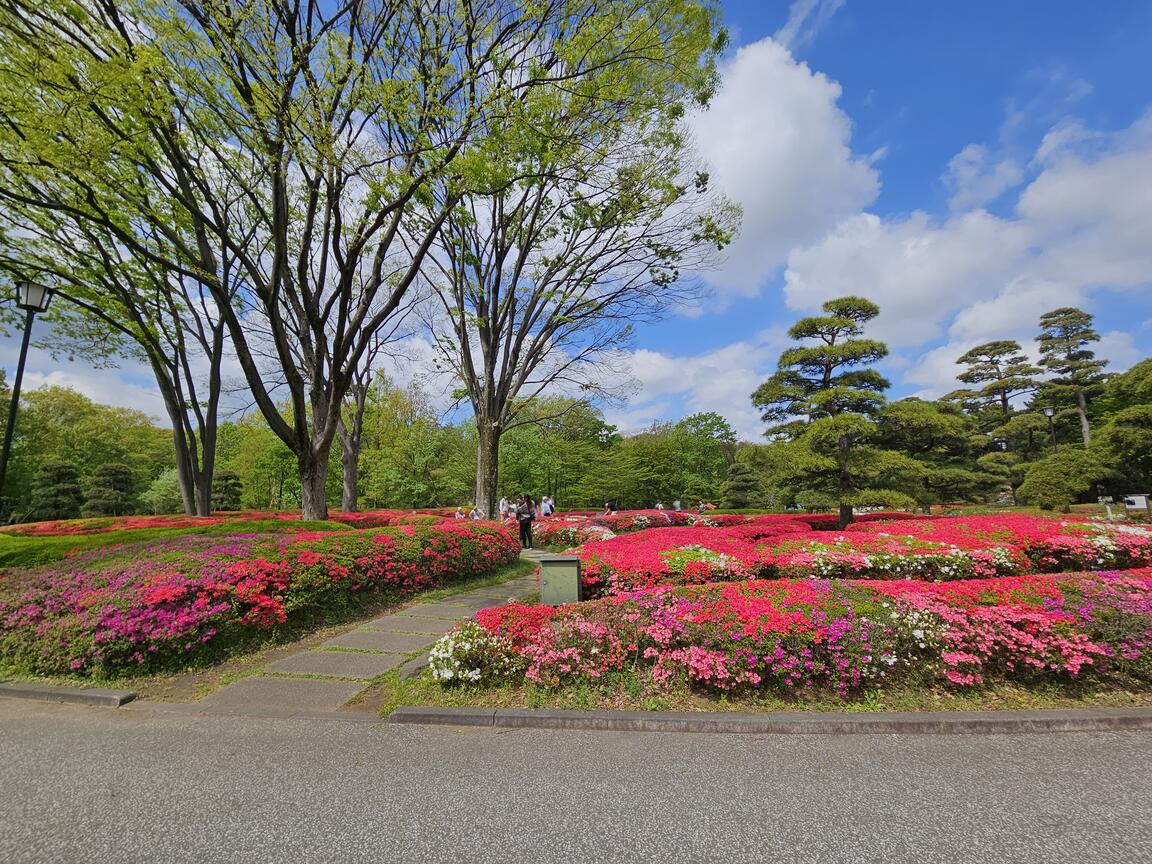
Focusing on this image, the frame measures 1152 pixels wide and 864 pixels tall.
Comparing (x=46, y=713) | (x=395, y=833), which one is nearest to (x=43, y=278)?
(x=46, y=713)

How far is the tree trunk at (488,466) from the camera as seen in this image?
13.8 metres

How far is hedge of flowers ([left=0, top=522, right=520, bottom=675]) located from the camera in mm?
4320

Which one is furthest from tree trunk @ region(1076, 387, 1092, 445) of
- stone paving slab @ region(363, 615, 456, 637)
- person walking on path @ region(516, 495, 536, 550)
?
stone paving slab @ region(363, 615, 456, 637)

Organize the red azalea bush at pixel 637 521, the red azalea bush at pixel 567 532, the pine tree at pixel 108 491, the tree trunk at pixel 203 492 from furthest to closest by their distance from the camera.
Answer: the pine tree at pixel 108 491 < the red azalea bush at pixel 637 521 < the tree trunk at pixel 203 492 < the red azalea bush at pixel 567 532

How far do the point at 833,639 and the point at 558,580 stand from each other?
2920 mm

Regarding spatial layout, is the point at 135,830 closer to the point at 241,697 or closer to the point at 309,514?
the point at 241,697

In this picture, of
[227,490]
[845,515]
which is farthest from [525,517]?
[227,490]

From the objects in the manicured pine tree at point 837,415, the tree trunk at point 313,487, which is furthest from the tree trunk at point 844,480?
the tree trunk at point 313,487

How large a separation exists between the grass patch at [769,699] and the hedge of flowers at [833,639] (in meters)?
0.08

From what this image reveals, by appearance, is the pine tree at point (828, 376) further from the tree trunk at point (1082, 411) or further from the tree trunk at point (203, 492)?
the tree trunk at point (1082, 411)

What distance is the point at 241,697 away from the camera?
3.91 m

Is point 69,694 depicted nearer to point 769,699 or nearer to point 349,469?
point 769,699

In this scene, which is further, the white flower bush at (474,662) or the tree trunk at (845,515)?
the tree trunk at (845,515)

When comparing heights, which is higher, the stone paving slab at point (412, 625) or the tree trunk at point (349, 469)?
the tree trunk at point (349, 469)
